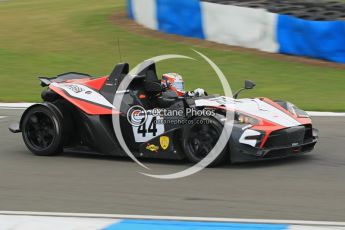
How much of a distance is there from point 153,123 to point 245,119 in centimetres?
114

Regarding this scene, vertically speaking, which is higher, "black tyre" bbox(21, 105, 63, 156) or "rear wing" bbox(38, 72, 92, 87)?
"rear wing" bbox(38, 72, 92, 87)

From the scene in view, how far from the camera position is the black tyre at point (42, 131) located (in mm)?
9266

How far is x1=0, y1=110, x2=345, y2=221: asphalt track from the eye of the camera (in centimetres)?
677

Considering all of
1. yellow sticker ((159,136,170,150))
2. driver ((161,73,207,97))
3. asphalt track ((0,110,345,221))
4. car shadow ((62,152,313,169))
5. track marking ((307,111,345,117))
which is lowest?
track marking ((307,111,345,117))

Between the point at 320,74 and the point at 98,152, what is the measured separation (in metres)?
8.72

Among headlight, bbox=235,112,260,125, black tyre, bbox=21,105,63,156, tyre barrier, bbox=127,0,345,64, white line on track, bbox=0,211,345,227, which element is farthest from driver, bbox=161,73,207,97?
tyre barrier, bbox=127,0,345,64

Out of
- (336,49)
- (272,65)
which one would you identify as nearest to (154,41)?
(272,65)

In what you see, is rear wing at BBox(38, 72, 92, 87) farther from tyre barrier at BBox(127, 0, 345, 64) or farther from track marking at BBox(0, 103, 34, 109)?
tyre barrier at BBox(127, 0, 345, 64)

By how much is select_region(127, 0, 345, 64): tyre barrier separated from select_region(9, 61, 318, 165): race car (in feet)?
27.1

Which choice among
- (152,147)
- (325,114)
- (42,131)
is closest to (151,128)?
(152,147)

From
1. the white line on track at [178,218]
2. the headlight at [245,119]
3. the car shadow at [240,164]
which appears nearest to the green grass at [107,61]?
the car shadow at [240,164]

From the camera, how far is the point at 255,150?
8164 millimetres

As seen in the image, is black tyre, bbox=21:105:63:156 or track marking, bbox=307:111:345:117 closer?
black tyre, bbox=21:105:63:156

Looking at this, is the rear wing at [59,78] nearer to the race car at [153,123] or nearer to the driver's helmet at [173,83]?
the race car at [153,123]
